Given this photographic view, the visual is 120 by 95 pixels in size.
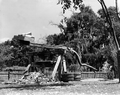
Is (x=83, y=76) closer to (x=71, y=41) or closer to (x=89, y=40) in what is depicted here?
(x=71, y=41)

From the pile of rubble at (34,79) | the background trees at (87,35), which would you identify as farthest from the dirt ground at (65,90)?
the background trees at (87,35)

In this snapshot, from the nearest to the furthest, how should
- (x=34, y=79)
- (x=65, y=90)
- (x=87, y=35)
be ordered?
1. (x=65, y=90)
2. (x=34, y=79)
3. (x=87, y=35)

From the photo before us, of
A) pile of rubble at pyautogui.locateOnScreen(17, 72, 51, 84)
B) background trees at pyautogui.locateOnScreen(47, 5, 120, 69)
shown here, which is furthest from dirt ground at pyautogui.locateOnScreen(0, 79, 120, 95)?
background trees at pyautogui.locateOnScreen(47, 5, 120, 69)

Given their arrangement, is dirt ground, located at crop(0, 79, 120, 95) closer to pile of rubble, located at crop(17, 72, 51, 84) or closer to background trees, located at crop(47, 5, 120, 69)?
pile of rubble, located at crop(17, 72, 51, 84)

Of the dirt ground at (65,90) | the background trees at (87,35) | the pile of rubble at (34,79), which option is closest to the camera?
the dirt ground at (65,90)

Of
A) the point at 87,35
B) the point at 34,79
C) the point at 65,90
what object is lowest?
the point at 65,90

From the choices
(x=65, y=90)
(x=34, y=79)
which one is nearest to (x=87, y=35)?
(x=34, y=79)

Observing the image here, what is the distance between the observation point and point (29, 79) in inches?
874

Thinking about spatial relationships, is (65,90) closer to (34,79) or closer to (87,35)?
(34,79)

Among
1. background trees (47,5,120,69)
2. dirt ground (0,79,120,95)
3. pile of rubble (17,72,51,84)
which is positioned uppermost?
background trees (47,5,120,69)

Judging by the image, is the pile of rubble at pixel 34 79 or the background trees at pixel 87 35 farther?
the background trees at pixel 87 35

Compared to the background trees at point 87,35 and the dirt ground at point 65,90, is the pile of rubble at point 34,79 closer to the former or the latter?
the dirt ground at point 65,90

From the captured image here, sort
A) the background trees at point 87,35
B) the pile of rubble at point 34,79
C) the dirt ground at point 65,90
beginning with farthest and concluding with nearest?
1. the background trees at point 87,35
2. the pile of rubble at point 34,79
3. the dirt ground at point 65,90

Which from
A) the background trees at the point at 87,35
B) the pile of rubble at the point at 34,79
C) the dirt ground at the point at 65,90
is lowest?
the dirt ground at the point at 65,90
